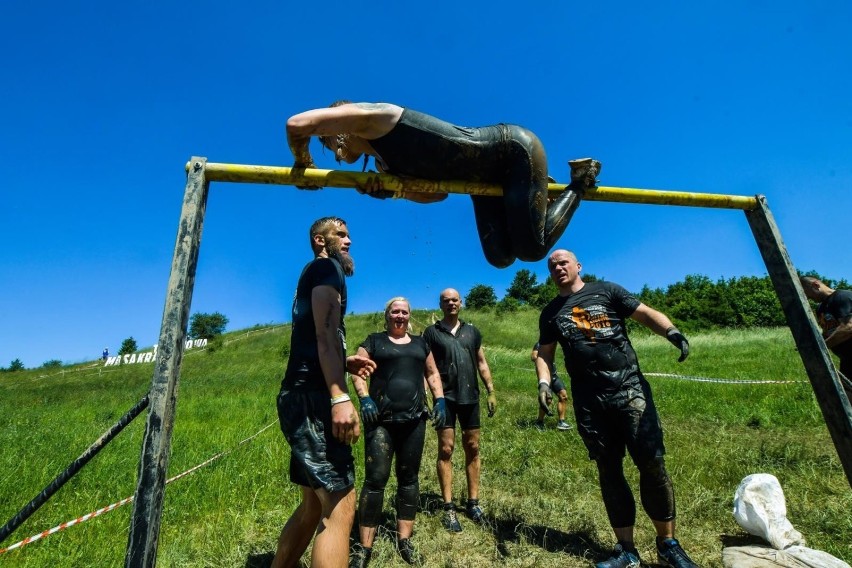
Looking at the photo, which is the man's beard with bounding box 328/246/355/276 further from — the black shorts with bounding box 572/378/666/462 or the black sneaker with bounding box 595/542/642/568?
the black sneaker with bounding box 595/542/642/568

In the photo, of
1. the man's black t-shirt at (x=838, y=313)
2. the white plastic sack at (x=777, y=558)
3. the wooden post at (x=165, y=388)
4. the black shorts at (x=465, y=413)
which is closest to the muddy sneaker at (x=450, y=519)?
the black shorts at (x=465, y=413)

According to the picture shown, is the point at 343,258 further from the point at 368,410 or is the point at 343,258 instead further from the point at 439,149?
the point at 368,410

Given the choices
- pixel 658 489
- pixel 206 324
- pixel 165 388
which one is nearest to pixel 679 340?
pixel 658 489

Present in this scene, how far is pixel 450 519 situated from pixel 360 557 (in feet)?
3.62

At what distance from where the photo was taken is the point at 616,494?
3619 mm

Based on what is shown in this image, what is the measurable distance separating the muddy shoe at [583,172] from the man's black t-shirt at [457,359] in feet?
8.41

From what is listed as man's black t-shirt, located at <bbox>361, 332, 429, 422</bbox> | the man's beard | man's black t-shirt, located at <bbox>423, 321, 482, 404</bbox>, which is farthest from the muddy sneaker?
the man's beard

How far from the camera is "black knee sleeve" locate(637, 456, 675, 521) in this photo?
3.46 m

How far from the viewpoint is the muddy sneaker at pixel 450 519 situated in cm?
435

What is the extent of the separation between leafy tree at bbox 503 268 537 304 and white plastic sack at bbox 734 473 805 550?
50.9m

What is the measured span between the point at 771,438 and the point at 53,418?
51.8 ft

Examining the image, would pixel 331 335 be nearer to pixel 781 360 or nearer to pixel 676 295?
pixel 781 360

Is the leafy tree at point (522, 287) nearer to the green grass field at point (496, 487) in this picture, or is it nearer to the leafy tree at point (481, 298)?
the leafy tree at point (481, 298)

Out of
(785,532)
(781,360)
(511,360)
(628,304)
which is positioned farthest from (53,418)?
(781,360)
